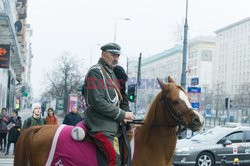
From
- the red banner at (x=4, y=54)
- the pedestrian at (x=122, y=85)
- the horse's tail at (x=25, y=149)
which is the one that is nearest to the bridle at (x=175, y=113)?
the pedestrian at (x=122, y=85)

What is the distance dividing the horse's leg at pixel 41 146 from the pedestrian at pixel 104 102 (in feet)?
1.87

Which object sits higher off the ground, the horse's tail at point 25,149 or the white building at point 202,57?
the white building at point 202,57

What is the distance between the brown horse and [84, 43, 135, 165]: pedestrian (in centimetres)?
43

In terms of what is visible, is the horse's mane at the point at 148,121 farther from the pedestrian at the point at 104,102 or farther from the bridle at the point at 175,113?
the pedestrian at the point at 104,102

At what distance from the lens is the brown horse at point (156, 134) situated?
6.08 m

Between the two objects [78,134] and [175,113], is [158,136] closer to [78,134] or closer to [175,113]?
[175,113]

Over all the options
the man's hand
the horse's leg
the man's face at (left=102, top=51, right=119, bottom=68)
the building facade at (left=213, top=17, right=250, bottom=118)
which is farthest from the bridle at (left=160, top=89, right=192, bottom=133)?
the building facade at (left=213, top=17, right=250, bottom=118)

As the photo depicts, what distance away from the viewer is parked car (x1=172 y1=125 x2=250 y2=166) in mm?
17500

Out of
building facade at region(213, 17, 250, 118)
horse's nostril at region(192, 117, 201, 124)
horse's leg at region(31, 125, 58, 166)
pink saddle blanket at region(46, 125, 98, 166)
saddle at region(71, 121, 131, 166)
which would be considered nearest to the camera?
saddle at region(71, 121, 131, 166)

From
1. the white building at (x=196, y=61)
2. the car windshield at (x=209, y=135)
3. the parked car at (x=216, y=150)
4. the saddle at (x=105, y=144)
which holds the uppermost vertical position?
the white building at (x=196, y=61)

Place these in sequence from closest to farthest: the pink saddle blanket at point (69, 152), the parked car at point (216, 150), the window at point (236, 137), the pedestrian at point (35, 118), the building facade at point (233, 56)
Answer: the pink saddle blanket at point (69, 152) → the pedestrian at point (35, 118) → the parked car at point (216, 150) → the window at point (236, 137) → the building facade at point (233, 56)

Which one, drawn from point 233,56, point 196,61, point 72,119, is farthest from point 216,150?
point 196,61

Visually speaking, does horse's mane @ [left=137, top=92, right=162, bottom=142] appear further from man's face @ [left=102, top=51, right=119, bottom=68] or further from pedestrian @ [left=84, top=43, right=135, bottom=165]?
man's face @ [left=102, top=51, right=119, bottom=68]

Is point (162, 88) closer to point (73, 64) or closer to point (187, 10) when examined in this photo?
point (187, 10)
